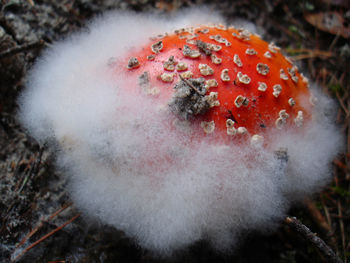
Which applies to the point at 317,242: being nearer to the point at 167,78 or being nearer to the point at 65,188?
the point at 167,78

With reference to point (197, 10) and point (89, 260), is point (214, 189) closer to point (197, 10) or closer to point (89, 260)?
point (89, 260)

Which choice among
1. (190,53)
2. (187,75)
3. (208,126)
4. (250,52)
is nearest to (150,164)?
(208,126)

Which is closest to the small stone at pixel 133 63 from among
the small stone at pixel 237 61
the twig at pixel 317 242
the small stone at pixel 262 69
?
the small stone at pixel 237 61

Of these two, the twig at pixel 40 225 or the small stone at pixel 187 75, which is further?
the twig at pixel 40 225

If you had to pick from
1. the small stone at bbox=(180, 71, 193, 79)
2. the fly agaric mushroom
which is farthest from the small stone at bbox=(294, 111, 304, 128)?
the small stone at bbox=(180, 71, 193, 79)

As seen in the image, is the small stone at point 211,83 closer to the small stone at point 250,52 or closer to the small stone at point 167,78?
the small stone at point 167,78
